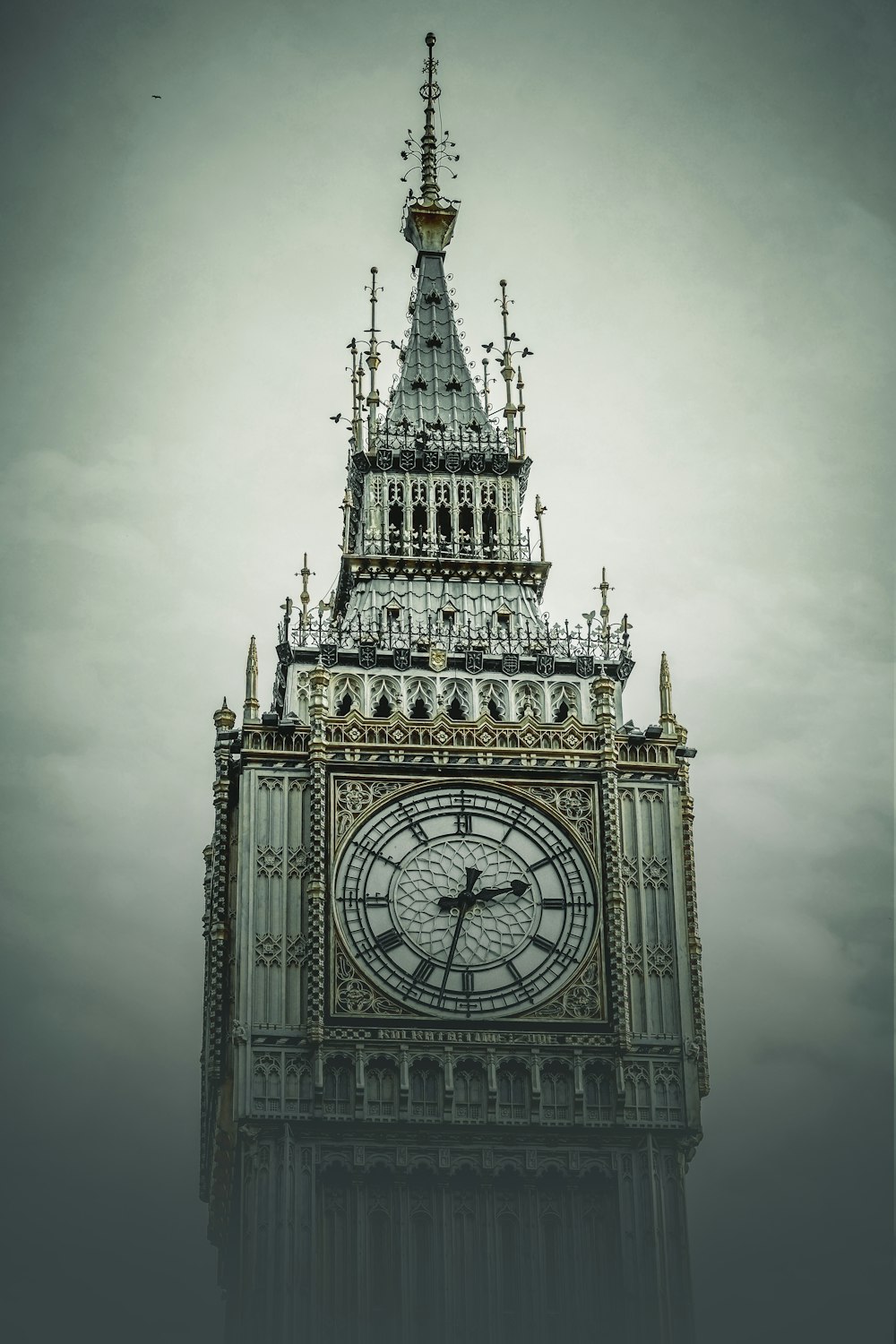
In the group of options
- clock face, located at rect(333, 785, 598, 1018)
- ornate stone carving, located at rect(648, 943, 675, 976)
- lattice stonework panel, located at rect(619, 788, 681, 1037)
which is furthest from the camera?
ornate stone carving, located at rect(648, 943, 675, 976)

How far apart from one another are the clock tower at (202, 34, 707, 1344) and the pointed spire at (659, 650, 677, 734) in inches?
1.7

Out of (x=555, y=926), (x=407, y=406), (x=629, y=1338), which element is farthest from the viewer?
(x=407, y=406)

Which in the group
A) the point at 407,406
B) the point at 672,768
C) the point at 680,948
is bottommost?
the point at 680,948

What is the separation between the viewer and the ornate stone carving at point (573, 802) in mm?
44969

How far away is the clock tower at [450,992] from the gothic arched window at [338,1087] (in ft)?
0.15

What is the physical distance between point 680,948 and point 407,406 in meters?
12.1

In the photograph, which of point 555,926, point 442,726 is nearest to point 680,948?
point 555,926

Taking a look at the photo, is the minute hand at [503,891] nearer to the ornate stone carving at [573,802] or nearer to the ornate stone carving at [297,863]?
the ornate stone carving at [573,802]

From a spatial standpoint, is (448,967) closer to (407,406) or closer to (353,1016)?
(353,1016)

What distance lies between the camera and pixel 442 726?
149 feet

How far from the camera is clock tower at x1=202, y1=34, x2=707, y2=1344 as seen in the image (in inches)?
1642

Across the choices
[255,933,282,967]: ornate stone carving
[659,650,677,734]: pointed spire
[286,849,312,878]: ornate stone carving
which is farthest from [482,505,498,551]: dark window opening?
[255,933,282,967]: ornate stone carving

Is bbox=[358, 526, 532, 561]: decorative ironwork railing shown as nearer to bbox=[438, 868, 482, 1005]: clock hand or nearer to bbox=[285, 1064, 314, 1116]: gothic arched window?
bbox=[438, 868, 482, 1005]: clock hand

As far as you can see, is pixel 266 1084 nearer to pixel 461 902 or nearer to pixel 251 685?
pixel 461 902
